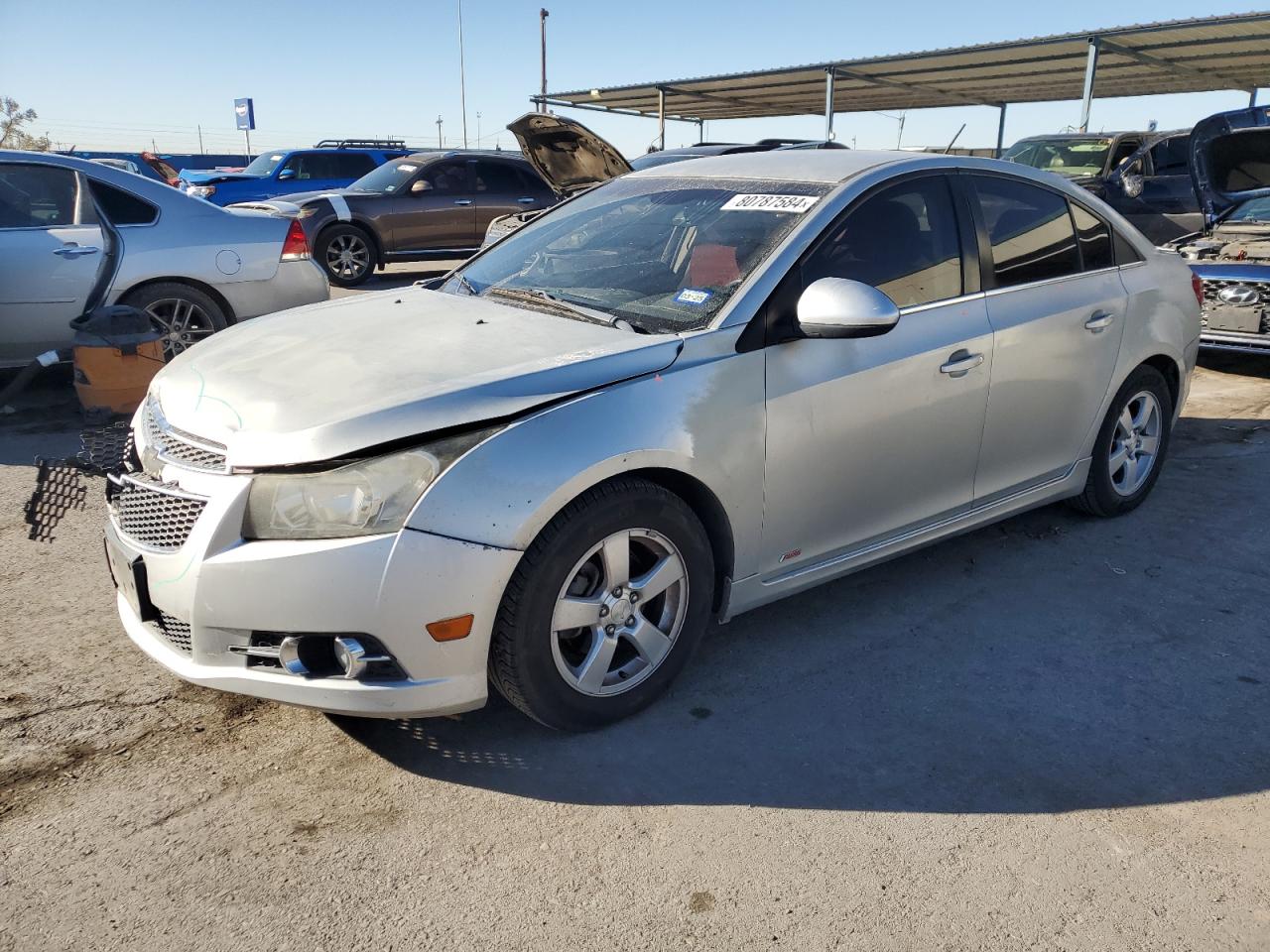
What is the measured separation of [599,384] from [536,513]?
0.43 m

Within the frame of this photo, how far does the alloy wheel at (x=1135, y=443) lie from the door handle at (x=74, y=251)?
589cm

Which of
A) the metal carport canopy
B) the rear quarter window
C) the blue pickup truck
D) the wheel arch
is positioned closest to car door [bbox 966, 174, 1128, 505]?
the wheel arch

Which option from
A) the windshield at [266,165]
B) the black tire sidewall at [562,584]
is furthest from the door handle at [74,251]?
the windshield at [266,165]

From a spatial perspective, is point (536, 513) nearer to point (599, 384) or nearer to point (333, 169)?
point (599, 384)

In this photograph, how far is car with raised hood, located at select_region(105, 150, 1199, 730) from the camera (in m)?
2.52

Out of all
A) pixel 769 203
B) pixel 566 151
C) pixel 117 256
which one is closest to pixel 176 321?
pixel 117 256

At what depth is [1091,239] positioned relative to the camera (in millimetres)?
4324

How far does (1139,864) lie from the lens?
2451 mm

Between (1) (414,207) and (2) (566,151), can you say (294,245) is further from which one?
(1) (414,207)

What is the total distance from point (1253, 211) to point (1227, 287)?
5.62 feet

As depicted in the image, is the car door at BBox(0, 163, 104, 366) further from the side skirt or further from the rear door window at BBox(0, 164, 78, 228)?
the side skirt

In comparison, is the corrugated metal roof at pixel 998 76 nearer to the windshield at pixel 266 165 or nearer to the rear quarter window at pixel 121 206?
the windshield at pixel 266 165

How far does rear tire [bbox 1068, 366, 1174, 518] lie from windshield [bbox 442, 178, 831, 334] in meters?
1.96

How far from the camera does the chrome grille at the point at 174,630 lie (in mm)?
2672
